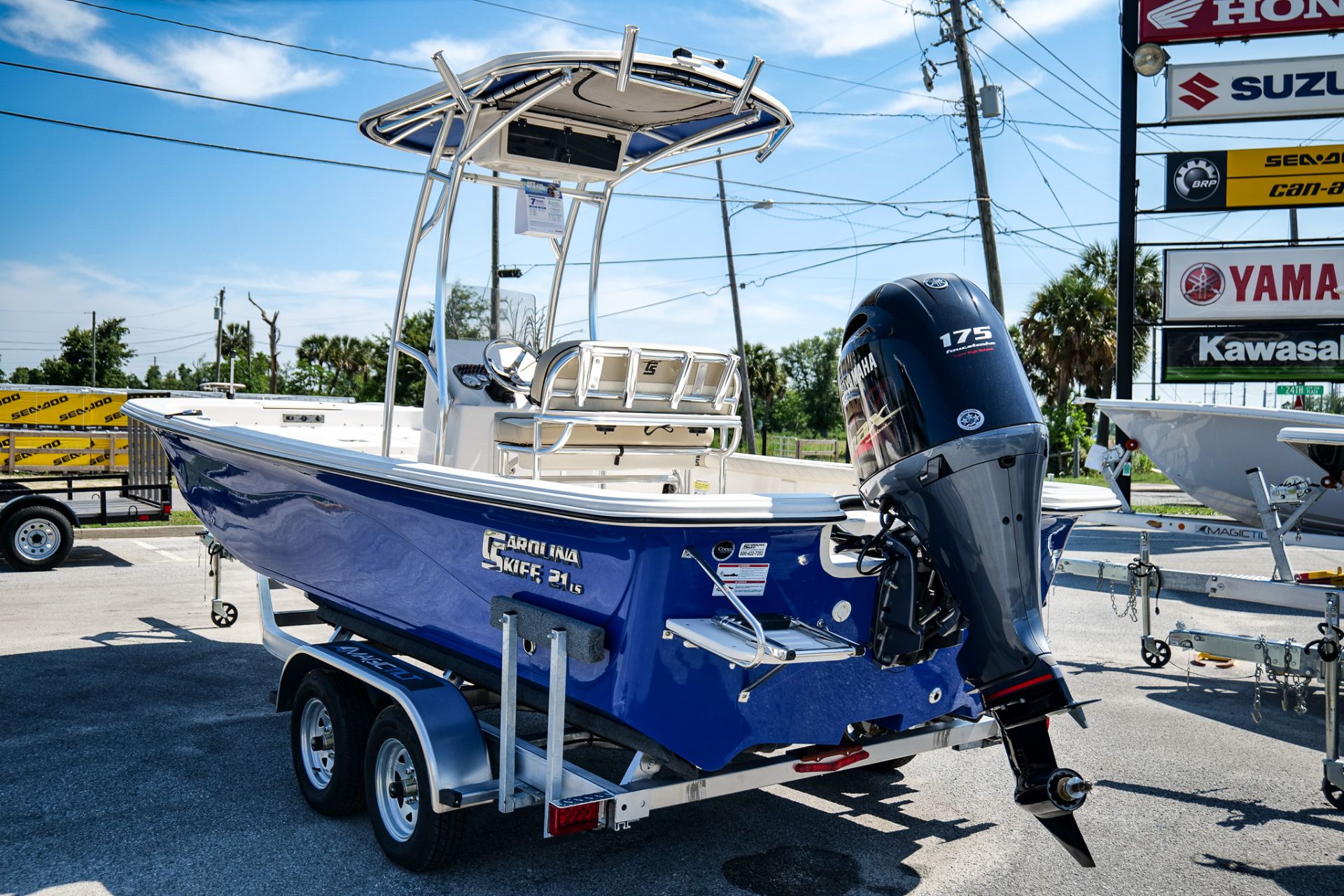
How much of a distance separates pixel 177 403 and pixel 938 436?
5.36 metres

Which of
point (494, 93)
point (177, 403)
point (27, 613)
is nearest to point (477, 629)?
point (494, 93)

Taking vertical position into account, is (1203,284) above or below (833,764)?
above

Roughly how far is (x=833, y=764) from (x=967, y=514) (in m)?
1.13

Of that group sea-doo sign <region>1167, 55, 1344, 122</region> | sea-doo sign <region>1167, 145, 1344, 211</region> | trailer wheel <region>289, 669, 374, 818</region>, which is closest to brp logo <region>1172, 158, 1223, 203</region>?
sea-doo sign <region>1167, 145, 1344, 211</region>

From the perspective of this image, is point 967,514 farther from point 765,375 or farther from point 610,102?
point 765,375

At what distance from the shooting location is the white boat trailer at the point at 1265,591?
4684mm

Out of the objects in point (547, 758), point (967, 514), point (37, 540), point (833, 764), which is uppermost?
point (967, 514)

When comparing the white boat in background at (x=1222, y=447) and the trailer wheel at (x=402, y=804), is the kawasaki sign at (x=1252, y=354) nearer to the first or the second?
the white boat in background at (x=1222, y=447)

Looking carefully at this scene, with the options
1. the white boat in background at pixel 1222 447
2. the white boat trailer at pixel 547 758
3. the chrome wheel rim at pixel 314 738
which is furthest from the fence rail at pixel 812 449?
the white boat trailer at pixel 547 758

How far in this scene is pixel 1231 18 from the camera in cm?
1524

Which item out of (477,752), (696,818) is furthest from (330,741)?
(696,818)

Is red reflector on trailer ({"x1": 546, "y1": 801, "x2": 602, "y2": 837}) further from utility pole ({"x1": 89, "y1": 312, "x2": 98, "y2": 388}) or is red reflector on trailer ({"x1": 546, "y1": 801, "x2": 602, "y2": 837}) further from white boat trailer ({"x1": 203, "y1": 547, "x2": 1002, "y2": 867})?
utility pole ({"x1": 89, "y1": 312, "x2": 98, "y2": 388})

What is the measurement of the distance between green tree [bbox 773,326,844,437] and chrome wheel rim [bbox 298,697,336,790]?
56.5m

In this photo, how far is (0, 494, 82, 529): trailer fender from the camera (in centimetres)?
1004
